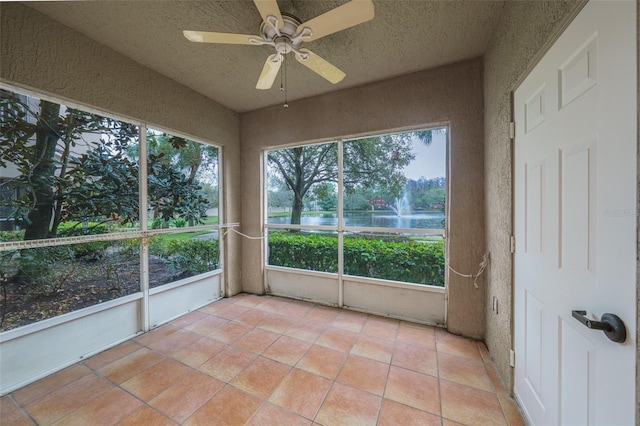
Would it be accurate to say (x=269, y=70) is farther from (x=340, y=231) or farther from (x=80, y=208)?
(x=80, y=208)

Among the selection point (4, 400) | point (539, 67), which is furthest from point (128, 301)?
point (539, 67)

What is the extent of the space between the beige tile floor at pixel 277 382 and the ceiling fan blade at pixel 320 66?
2.36 meters

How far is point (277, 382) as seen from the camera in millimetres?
1702

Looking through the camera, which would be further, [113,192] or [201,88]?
[201,88]

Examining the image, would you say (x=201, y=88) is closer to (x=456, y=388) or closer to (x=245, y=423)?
(x=245, y=423)

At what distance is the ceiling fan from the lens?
1270 millimetres

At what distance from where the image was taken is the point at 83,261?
2055 mm

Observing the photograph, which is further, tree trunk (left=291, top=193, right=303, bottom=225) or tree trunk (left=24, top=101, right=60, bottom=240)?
tree trunk (left=291, top=193, right=303, bottom=225)

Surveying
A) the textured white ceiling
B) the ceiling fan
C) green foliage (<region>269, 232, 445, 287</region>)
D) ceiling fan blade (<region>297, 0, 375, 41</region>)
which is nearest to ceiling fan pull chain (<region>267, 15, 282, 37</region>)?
the ceiling fan

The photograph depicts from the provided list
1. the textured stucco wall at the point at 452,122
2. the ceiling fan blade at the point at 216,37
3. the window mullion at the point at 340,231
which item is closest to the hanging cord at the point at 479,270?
the textured stucco wall at the point at 452,122

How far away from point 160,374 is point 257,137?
9.50 ft

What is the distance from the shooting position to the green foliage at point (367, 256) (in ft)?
8.46

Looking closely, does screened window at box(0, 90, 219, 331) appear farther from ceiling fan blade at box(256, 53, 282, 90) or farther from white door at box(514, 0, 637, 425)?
white door at box(514, 0, 637, 425)

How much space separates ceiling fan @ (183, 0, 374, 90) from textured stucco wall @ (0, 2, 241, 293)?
127cm
